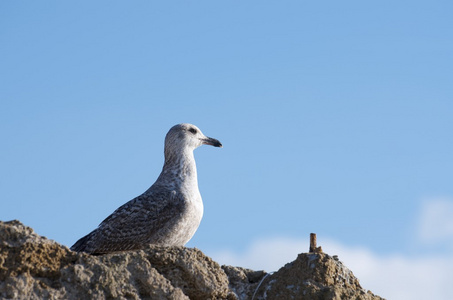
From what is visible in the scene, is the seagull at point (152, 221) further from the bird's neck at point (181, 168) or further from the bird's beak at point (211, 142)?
the bird's beak at point (211, 142)

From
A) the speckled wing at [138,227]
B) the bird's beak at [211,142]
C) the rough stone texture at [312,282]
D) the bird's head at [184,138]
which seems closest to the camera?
the rough stone texture at [312,282]

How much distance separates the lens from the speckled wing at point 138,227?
28.9 feet

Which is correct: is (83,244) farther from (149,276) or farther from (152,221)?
(149,276)

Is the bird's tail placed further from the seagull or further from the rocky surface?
the rocky surface

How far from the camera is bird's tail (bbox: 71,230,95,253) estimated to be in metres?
8.83

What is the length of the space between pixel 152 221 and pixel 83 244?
2.99 feet

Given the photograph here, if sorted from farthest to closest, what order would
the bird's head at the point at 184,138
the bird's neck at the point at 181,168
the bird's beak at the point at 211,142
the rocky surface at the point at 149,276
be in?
the bird's beak at the point at 211,142 < the bird's head at the point at 184,138 < the bird's neck at the point at 181,168 < the rocky surface at the point at 149,276

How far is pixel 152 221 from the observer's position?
350 inches

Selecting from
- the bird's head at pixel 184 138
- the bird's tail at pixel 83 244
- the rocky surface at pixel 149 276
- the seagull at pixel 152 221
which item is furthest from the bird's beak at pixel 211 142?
the rocky surface at pixel 149 276

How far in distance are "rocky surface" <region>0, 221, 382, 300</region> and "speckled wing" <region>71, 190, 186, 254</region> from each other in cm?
275

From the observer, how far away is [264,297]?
19.4ft

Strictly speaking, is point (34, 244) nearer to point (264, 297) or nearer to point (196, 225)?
point (264, 297)

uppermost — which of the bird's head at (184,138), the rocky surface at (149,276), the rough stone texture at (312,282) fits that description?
the bird's head at (184,138)

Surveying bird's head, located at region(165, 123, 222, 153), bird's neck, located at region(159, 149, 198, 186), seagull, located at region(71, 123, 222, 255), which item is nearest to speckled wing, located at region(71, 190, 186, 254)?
seagull, located at region(71, 123, 222, 255)
